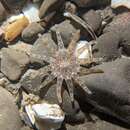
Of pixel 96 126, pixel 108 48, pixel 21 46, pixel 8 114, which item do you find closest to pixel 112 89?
pixel 96 126

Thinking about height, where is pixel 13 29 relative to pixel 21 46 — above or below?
above

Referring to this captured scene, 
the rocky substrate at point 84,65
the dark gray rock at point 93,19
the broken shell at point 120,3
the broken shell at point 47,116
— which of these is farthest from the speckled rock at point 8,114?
the broken shell at point 120,3

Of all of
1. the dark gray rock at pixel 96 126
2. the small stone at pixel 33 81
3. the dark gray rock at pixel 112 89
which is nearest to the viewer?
the dark gray rock at pixel 112 89

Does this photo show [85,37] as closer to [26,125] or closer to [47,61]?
[47,61]

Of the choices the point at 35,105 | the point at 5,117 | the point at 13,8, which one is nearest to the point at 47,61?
the point at 35,105

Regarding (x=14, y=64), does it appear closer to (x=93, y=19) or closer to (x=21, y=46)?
(x=21, y=46)

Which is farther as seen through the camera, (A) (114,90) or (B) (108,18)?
(B) (108,18)

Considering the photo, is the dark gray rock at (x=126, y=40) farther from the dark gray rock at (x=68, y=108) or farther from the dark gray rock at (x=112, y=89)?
the dark gray rock at (x=68, y=108)
